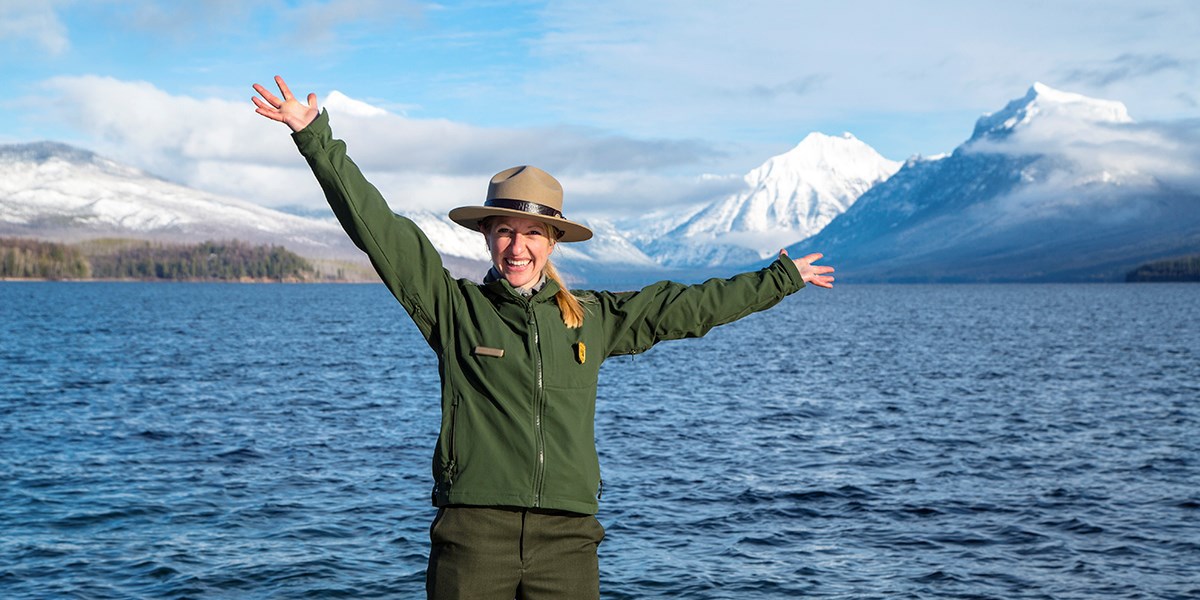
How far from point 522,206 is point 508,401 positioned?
1.19 m

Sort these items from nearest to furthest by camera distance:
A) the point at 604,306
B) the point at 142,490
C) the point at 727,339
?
1. the point at 604,306
2. the point at 142,490
3. the point at 727,339

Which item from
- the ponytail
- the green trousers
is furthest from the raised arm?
the green trousers

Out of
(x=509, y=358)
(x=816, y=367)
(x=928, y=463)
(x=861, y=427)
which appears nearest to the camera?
(x=509, y=358)

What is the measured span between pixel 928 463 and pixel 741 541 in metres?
10.9

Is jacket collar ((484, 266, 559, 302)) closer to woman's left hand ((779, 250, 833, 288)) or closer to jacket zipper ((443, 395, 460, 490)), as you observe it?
jacket zipper ((443, 395, 460, 490))

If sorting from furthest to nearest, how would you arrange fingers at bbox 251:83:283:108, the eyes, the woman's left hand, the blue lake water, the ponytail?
the blue lake water → the woman's left hand → the eyes → the ponytail → fingers at bbox 251:83:283:108

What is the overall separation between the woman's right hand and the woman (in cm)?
9

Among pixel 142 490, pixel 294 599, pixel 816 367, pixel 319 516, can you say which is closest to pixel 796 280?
pixel 294 599

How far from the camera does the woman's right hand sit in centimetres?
614

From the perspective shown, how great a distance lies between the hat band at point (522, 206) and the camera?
21.9ft

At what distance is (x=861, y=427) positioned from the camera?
39156 mm

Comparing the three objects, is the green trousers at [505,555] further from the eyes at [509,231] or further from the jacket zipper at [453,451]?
the eyes at [509,231]

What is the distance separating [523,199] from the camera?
668 centimetres

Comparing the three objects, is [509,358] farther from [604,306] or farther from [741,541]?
[741,541]
